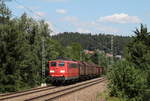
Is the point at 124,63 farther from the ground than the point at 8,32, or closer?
closer

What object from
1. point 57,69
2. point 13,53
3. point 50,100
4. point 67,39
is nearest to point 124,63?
point 50,100

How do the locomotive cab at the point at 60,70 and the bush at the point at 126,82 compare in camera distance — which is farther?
the locomotive cab at the point at 60,70

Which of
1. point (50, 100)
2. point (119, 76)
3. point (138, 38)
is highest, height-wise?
point (138, 38)

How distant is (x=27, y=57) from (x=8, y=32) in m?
3.52

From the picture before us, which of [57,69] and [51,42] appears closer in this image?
[57,69]

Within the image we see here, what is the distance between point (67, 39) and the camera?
19350 centimetres

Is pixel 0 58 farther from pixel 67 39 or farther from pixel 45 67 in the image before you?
pixel 67 39

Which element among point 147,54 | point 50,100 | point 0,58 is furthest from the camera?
point 0,58

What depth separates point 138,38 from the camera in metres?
28.4

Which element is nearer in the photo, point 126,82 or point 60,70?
point 126,82

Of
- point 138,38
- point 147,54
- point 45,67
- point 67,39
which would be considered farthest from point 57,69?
point 67,39

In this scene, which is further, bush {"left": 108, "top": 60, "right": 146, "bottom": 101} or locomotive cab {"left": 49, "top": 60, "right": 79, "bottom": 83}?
locomotive cab {"left": 49, "top": 60, "right": 79, "bottom": 83}

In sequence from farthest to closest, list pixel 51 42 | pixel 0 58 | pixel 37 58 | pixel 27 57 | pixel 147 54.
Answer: pixel 51 42, pixel 37 58, pixel 27 57, pixel 0 58, pixel 147 54

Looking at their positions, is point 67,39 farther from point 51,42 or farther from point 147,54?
point 147,54
